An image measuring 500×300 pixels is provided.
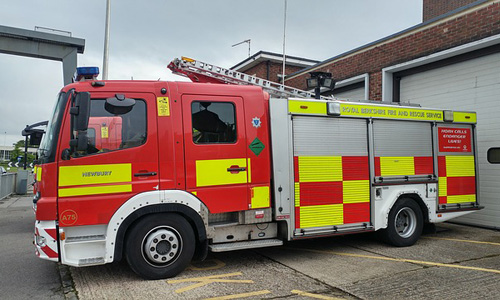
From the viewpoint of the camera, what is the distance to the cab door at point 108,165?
4.72 m

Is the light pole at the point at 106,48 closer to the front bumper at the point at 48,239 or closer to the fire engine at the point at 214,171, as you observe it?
the fire engine at the point at 214,171

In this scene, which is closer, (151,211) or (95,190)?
(95,190)

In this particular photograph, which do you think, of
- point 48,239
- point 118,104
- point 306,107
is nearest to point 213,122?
point 118,104

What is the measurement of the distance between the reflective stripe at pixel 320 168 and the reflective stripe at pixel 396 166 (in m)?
0.96

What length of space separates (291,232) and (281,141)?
1.40 m

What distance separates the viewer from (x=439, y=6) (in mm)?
17219

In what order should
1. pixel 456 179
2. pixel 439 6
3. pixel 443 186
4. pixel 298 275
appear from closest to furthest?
pixel 298 275 → pixel 443 186 → pixel 456 179 → pixel 439 6

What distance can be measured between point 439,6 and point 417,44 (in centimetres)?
894

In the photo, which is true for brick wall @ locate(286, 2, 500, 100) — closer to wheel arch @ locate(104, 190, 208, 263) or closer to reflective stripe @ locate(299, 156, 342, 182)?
reflective stripe @ locate(299, 156, 342, 182)

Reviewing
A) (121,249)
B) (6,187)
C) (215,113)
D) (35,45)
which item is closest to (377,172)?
(215,113)

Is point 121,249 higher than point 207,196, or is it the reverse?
point 207,196

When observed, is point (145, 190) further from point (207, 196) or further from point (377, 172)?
point (377, 172)

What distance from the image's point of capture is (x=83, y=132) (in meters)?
4.68

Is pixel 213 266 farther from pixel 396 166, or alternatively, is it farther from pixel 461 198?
pixel 461 198
